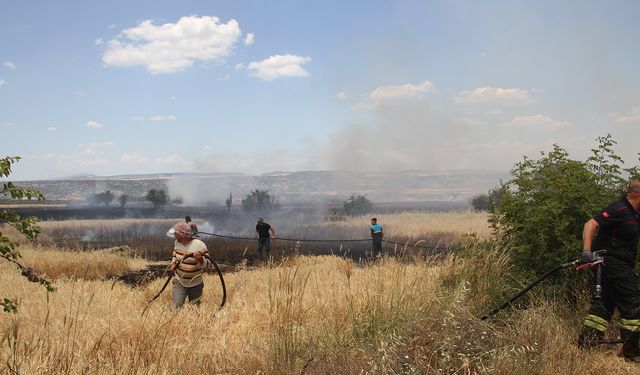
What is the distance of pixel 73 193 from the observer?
15712 cm

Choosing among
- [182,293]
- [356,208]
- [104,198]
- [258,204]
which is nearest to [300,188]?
[104,198]

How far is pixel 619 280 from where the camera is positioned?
16.1 feet

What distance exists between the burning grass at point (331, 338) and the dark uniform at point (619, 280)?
0.77ft

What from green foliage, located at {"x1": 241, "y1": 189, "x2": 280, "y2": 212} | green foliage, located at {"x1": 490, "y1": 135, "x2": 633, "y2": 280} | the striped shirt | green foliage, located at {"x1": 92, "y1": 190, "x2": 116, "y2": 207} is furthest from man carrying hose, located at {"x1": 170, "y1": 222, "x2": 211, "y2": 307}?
green foliage, located at {"x1": 92, "y1": 190, "x2": 116, "y2": 207}

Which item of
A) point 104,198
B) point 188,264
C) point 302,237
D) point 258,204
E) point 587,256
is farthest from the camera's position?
point 104,198

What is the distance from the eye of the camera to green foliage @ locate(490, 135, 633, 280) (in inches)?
244

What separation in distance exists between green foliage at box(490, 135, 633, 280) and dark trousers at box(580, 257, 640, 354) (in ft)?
3.52

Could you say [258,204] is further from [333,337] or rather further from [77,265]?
[333,337]

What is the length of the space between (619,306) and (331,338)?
2.82m

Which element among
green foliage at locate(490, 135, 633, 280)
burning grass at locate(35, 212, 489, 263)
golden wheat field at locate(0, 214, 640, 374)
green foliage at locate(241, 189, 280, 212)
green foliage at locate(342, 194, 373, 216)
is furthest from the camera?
green foliage at locate(241, 189, 280, 212)

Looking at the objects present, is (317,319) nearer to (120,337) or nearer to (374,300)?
(374,300)

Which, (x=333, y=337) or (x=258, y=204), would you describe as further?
(x=258, y=204)

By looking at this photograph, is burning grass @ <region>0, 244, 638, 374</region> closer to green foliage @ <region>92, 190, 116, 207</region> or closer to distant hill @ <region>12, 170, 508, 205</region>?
green foliage @ <region>92, 190, 116, 207</region>

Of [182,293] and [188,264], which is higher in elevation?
[188,264]
